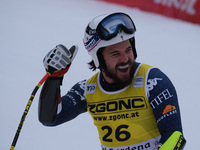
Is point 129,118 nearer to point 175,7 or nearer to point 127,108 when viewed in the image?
point 127,108

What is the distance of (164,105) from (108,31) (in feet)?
2.30

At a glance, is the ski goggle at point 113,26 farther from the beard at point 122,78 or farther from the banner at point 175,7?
the banner at point 175,7

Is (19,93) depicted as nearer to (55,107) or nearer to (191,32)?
(55,107)

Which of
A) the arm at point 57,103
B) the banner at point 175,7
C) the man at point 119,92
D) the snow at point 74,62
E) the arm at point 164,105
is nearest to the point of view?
the arm at point 164,105

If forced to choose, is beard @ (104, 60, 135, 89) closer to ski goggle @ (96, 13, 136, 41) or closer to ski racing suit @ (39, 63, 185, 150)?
ski racing suit @ (39, 63, 185, 150)

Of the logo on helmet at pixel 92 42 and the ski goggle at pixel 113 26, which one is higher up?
the ski goggle at pixel 113 26

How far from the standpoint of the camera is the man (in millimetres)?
2467

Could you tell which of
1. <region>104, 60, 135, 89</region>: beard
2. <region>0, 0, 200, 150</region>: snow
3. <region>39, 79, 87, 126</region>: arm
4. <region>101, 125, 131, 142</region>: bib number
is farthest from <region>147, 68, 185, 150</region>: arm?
<region>0, 0, 200, 150</region>: snow

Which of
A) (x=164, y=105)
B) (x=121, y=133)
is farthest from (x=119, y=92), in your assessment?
(x=164, y=105)

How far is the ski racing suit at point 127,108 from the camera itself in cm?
237

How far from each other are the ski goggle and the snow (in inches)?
78.6

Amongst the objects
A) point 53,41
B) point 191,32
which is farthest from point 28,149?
point 191,32

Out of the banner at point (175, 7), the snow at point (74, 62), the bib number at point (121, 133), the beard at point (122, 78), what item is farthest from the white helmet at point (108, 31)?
the banner at point (175, 7)

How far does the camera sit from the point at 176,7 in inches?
318
